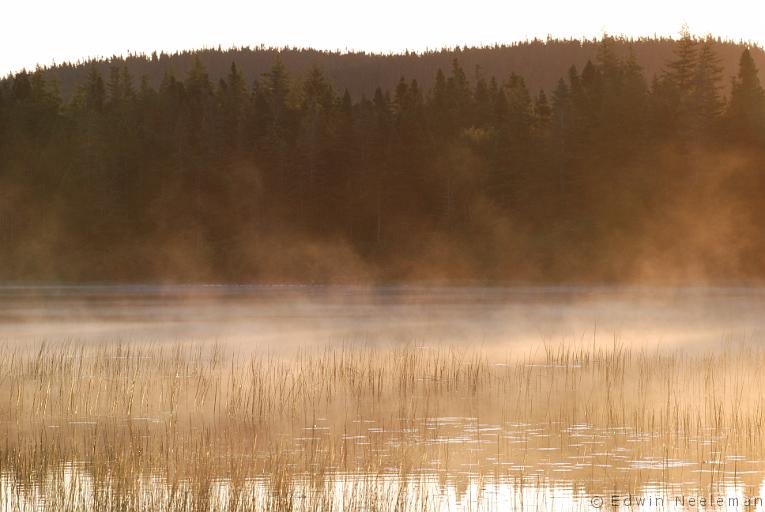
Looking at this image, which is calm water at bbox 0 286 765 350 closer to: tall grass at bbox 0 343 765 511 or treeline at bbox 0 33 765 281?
tall grass at bbox 0 343 765 511

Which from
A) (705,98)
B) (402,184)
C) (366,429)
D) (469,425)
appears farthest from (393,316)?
(705,98)

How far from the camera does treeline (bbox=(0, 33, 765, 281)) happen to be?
88.2m

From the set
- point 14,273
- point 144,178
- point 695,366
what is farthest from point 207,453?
point 144,178

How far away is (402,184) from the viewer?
97.8m

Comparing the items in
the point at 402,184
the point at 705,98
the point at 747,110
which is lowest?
the point at 402,184

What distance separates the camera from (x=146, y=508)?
39.3 feet

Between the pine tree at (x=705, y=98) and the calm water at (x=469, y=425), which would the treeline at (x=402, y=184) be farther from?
the calm water at (x=469, y=425)

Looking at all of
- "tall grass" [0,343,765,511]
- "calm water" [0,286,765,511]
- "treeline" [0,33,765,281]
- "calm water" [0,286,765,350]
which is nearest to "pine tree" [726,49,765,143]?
"treeline" [0,33,765,281]

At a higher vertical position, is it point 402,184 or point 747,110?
point 747,110

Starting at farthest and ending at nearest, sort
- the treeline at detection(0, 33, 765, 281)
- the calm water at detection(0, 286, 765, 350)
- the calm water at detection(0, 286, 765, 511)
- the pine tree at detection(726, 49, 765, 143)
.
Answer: the pine tree at detection(726, 49, 765, 143) < the treeline at detection(0, 33, 765, 281) < the calm water at detection(0, 286, 765, 350) < the calm water at detection(0, 286, 765, 511)

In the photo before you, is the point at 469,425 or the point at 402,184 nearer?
the point at 469,425

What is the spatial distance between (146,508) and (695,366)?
1553cm

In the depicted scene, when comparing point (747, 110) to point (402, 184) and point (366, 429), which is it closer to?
point (402, 184)

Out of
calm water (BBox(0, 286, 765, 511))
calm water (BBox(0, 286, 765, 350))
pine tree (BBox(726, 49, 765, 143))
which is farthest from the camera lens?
pine tree (BBox(726, 49, 765, 143))
